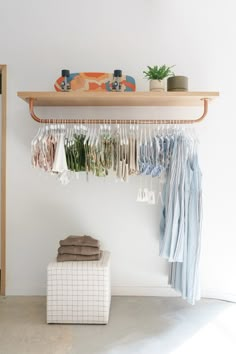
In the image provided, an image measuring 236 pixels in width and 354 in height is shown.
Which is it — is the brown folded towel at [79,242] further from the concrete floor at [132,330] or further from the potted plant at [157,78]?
the potted plant at [157,78]

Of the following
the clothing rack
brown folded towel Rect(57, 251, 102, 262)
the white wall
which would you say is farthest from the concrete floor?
the clothing rack

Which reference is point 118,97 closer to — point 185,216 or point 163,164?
point 163,164

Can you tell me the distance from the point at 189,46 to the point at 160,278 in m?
1.85

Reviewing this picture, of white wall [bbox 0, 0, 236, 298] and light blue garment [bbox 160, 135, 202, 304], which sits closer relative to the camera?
light blue garment [bbox 160, 135, 202, 304]

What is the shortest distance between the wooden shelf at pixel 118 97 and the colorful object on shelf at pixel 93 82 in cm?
11

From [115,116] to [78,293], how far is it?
1.36 m

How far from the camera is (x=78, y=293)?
265cm

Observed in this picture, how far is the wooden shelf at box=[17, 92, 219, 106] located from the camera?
103 inches

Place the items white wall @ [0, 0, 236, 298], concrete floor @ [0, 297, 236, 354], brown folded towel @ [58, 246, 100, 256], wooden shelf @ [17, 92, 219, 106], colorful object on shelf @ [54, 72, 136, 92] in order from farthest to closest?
white wall @ [0, 0, 236, 298]
colorful object on shelf @ [54, 72, 136, 92]
brown folded towel @ [58, 246, 100, 256]
wooden shelf @ [17, 92, 219, 106]
concrete floor @ [0, 297, 236, 354]

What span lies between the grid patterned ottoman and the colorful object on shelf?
1.28 metres

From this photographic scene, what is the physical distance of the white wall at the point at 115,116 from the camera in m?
3.02

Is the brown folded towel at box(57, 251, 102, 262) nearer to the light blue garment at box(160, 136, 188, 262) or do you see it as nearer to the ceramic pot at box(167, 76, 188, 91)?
the light blue garment at box(160, 136, 188, 262)

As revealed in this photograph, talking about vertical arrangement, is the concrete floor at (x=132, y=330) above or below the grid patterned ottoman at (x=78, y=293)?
below

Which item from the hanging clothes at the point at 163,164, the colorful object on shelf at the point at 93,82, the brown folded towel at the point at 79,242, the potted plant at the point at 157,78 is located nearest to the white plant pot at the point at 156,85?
the potted plant at the point at 157,78
